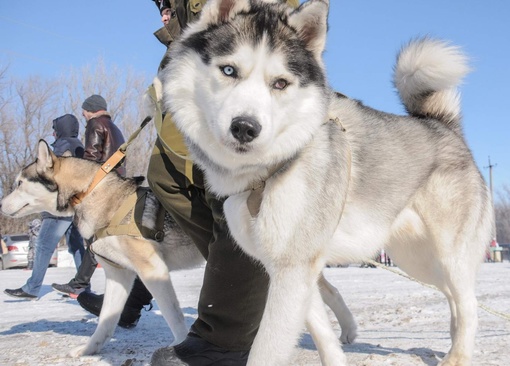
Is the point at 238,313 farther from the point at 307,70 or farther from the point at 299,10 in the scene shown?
the point at 299,10

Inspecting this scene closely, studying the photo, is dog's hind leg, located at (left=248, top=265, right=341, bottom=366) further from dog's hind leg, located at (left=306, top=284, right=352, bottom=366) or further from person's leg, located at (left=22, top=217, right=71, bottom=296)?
person's leg, located at (left=22, top=217, right=71, bottom=296)

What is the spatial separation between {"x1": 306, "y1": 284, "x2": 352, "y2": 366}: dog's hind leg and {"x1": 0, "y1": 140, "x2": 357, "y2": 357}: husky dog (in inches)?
49.3

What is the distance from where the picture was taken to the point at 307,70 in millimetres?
2369

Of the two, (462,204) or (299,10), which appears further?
(462,204)

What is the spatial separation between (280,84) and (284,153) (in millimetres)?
296

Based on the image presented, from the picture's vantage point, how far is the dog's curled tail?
3549 mm

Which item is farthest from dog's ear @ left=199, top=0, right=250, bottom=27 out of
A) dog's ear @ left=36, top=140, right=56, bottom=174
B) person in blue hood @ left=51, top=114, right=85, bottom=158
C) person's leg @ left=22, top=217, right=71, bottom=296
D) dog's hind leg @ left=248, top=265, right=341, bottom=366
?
person in blue hood @ left=51, top=114, right=85, bottom=158

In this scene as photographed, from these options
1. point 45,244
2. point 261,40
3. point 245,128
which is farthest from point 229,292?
point 45,244

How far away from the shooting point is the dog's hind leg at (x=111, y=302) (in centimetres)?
378

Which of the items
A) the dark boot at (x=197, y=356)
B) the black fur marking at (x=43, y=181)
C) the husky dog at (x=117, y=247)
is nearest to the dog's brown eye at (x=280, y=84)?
the dark boot at (x=197, y=356)

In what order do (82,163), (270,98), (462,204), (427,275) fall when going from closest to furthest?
1. (270,98)
2. (462,204)
3. (427,275)
4. (82,163)

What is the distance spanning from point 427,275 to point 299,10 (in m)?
1.92

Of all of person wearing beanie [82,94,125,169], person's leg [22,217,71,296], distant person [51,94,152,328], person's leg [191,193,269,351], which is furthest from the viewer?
person's leg [22,217,71,296]

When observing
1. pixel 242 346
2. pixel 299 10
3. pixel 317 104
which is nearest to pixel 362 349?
pixel 242 346
